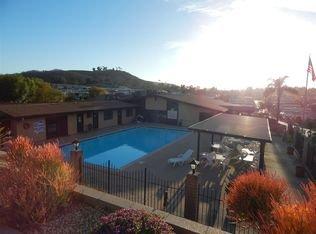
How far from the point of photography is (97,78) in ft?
402

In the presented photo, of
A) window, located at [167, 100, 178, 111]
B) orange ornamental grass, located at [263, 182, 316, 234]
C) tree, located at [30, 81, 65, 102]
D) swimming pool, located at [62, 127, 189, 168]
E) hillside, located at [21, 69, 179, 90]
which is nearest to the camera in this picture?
orange ornamental grass, located at [263, 182, 316, 234]

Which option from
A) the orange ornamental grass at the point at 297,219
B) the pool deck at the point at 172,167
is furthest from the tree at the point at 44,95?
the orange ornamental grass at the point at 297,219

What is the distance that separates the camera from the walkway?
14970 mm

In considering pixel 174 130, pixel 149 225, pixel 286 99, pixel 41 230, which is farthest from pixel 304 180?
pixel 286 99

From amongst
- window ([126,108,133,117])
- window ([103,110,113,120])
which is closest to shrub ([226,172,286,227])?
window ([103,110,113,120])

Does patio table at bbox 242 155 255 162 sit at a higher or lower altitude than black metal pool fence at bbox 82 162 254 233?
higher

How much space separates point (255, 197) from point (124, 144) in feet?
68.3

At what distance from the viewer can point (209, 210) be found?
10.6 meters

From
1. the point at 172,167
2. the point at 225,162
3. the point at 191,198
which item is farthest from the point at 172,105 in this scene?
the point at 191,198

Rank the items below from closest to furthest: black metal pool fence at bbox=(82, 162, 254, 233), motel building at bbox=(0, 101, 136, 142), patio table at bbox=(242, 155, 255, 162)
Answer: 1. black metal pool fence at bbox=(82, 162, 254, 233)
2. patio table at bbox=(242, 155, 255, 162)
3. motel building at bbox=(0, 101, 136, 142)

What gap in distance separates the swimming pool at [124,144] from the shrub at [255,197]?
520 inches

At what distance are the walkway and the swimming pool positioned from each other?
9837mm

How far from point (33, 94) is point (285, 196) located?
39.1 m

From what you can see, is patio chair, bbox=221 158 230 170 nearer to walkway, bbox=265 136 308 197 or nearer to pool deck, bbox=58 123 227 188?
pool deck, bbox=58 123 227 188
